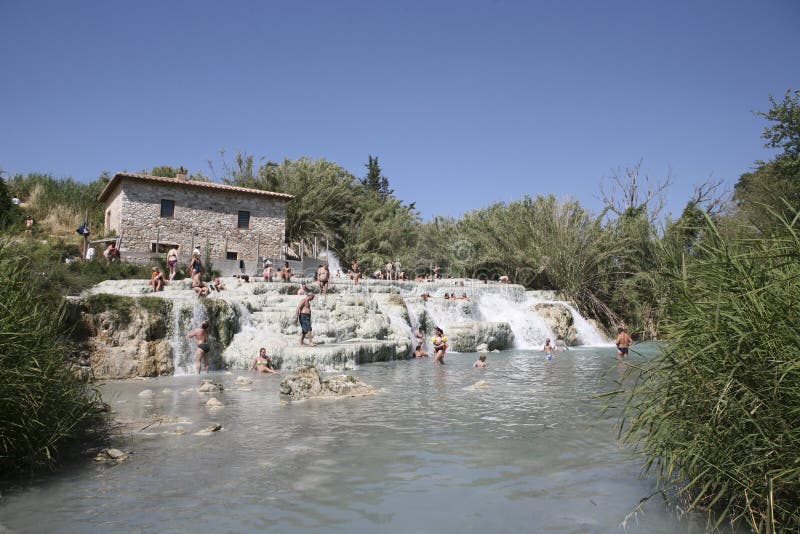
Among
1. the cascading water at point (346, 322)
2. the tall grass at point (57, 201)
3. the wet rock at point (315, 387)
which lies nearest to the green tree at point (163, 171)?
the tall grass at point (57, 201)

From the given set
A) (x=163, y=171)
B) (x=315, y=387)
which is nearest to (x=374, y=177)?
(x=163, y=171)

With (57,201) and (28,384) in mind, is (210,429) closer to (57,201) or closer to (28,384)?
(28,384)

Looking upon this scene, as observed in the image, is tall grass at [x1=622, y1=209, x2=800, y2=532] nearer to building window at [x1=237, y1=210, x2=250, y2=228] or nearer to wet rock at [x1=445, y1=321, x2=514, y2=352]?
wet rock at [x1=445, y1=321, x2=514, y2=352]

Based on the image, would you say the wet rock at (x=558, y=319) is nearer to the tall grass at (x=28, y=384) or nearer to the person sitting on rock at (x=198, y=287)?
the person sitting on rock at (x=198, y=287)

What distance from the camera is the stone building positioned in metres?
25.7

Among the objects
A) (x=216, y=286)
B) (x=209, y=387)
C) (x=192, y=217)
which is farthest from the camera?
(x=192, y=217)

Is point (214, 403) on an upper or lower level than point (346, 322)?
lower

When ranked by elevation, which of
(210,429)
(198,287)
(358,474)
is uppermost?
(198,287)

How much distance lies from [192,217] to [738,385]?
26801 mm

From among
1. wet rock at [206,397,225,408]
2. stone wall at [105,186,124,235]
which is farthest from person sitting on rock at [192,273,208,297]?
stone wall at [105,186,124,235]

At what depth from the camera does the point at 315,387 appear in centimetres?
981

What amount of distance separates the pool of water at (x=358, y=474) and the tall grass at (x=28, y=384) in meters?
0.36

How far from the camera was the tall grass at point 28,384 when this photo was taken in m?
4.54

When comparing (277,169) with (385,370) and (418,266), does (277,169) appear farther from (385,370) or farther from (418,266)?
(385,370)
